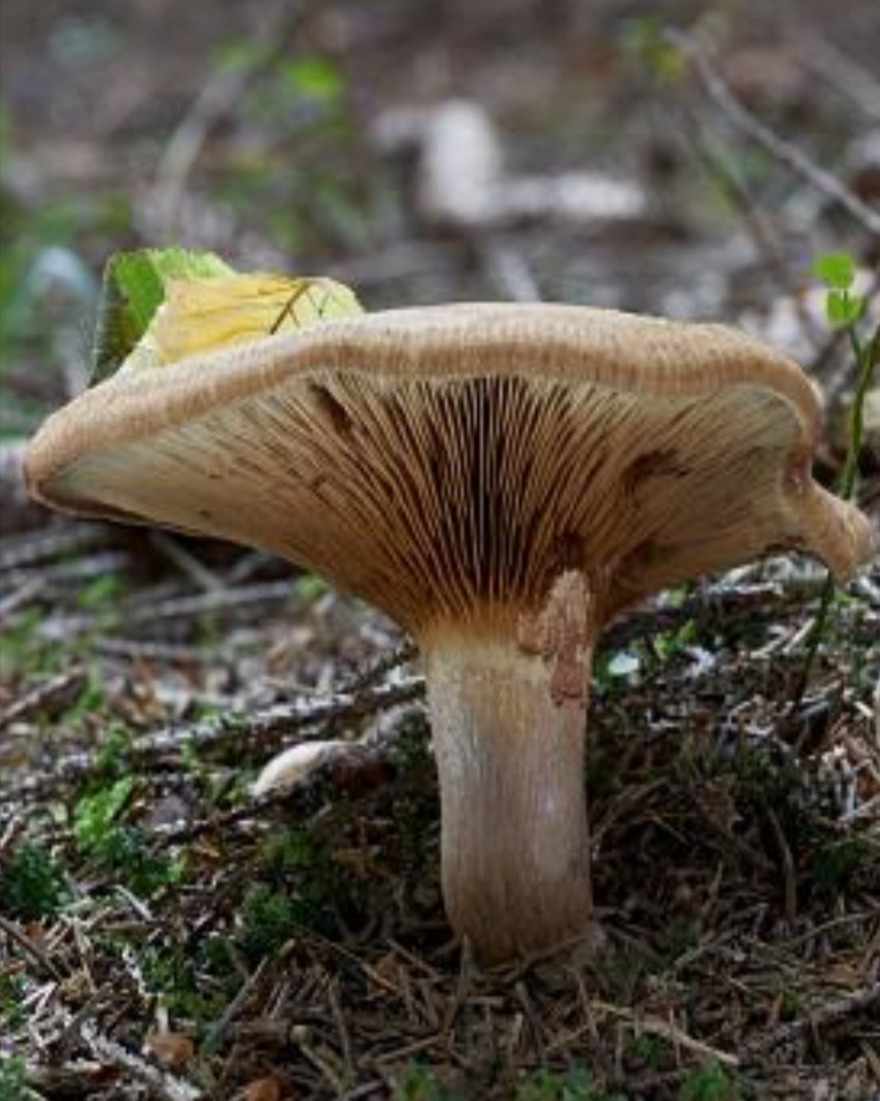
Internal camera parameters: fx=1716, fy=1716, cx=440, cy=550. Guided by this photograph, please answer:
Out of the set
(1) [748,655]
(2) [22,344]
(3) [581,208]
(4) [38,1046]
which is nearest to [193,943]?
(4) [38,1046]

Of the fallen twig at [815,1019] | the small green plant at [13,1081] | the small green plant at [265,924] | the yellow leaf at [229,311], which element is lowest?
the fallen twig at [815,1019]

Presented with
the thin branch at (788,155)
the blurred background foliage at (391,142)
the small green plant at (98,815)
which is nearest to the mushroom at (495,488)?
the small green plant at (98,815)

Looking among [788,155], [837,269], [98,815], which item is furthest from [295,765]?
[788,155]

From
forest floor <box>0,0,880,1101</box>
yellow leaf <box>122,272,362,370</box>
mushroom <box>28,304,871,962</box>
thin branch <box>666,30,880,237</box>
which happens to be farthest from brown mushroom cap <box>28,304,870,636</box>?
thin branch <box>666,30,880,237</box>

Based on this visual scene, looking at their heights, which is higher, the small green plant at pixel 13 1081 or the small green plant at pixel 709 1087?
the small green plant at pixel 13 1081

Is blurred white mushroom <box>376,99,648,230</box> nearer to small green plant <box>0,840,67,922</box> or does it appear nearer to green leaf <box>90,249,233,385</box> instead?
green leaf <box>90,249,233,385</box>

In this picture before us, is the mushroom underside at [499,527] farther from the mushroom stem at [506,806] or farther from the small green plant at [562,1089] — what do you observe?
the small green plant at [562,1089]

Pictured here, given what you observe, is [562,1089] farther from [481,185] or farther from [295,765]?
[481,185]

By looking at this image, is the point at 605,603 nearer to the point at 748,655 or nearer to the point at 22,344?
the point at 748,655
